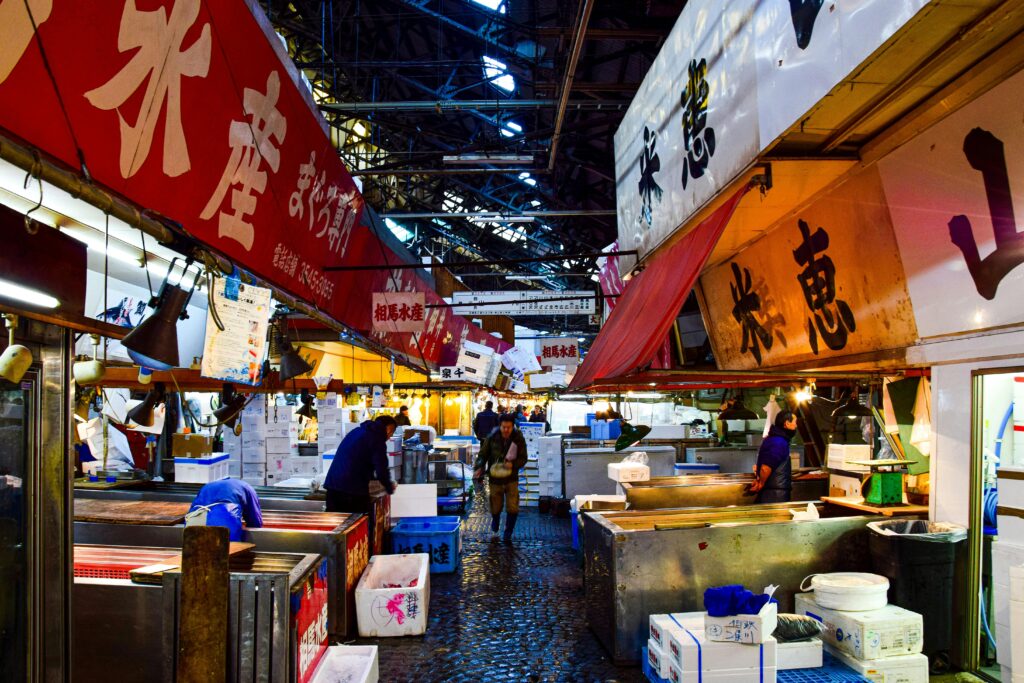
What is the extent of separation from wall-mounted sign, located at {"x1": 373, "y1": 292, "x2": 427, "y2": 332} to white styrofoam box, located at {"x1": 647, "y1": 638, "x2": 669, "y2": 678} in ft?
20.8

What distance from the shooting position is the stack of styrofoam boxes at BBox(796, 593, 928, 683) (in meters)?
4.98

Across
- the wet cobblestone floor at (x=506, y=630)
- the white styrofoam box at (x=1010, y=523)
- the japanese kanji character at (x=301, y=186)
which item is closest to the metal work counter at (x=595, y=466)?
the wet cobblestone floor at (x=506, y=630)

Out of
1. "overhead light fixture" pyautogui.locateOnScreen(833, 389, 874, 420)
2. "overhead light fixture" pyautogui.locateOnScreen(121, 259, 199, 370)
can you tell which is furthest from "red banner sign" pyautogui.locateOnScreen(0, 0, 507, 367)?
"overhead light fixture" pyautogui.locateOnScreen(833, 389, 874, 420)

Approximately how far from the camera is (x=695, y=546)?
597 cm

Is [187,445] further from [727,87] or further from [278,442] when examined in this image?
[727,87]

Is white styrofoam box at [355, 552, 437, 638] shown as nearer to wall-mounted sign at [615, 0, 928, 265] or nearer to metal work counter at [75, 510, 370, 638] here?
metal work counter at [75, 510, 370, 638]

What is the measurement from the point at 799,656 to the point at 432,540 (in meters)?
5.18

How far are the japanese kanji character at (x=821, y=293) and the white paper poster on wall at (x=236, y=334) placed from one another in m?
5.06

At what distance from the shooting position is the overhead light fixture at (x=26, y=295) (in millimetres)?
2666

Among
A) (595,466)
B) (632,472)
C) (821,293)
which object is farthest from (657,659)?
(595,466)

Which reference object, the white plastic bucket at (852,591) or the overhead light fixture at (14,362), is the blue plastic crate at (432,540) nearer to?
the white plastic bucket at (852,591)

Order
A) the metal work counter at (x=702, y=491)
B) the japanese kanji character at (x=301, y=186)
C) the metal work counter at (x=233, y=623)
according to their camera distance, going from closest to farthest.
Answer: the metal work counter at (x=233, y=623) → the japanese kanji character at (x=301, y=186) → the metal work counter at (x=702, y=491)

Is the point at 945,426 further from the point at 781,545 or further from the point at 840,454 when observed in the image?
the point at 840,454

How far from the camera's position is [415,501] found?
9102 mm
